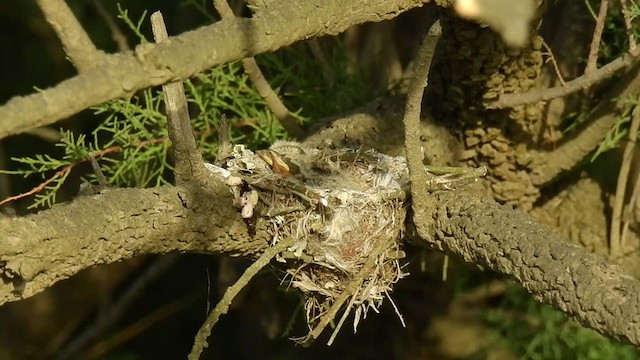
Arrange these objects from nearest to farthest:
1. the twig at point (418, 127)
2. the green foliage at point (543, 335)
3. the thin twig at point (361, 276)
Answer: the twig at point (418, 127) < the thin twig at point (361, 276) < the green foliage at point (543, 335)

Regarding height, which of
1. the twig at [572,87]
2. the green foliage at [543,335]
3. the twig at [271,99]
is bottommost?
the green foliage at [543,335]

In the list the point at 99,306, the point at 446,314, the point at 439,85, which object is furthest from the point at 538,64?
the point at 99,306

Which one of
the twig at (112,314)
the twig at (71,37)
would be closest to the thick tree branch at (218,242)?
the twig at (71,37)

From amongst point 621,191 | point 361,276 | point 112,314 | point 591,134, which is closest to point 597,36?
point 591,134

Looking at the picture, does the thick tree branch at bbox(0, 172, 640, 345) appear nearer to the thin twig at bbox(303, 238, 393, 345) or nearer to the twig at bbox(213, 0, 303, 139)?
the thin twig at bbox(303, 238, 393, 345)

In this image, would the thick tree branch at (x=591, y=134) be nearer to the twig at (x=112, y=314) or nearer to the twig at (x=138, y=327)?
the twig at (x=112, y=314)

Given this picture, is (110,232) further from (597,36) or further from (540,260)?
(597,36)

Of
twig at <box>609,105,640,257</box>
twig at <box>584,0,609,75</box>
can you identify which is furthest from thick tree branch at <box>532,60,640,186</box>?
twig at <box>584,0,609,75</box>
